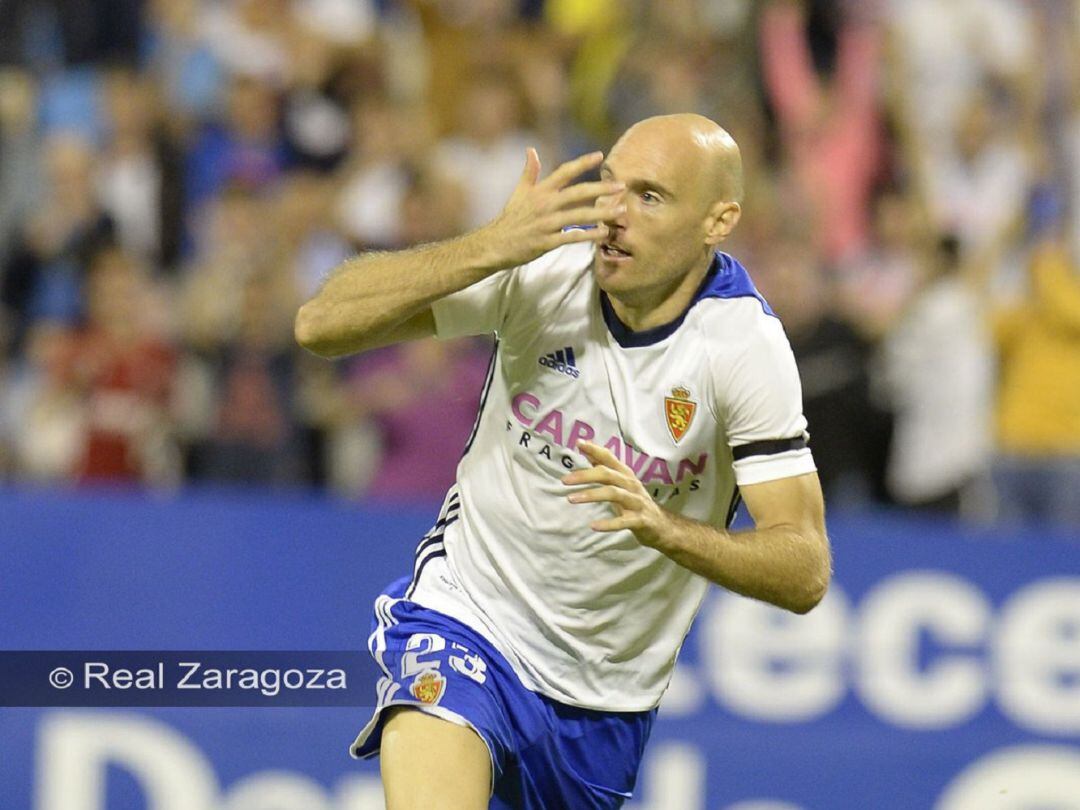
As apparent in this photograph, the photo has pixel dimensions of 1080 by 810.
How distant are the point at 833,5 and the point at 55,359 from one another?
530 centimetres

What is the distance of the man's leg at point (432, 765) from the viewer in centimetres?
476

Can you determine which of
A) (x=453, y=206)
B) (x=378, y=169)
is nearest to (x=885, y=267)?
(x=453, y=206)

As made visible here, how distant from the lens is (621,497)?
450 centimetres

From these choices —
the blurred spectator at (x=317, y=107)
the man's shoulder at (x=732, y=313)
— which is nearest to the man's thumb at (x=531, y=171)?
the man's shoulder at (x=732, y=313)

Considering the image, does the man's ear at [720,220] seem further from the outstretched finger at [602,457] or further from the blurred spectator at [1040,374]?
the blurred spectator at [1040,374]

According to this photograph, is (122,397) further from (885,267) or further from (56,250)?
(885,267)

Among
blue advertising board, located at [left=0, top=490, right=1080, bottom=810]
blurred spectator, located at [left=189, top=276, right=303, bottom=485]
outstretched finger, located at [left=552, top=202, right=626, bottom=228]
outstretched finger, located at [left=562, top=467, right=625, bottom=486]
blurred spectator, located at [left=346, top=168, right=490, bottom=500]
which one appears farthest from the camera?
blurred spectator, located at [left=189, top=276, right=303, bottom=485]

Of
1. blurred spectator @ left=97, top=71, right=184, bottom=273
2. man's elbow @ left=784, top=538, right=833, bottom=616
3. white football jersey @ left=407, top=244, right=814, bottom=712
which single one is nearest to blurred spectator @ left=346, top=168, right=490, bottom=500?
blurred spectator @ left=97, top=71, right=184, bottom=273

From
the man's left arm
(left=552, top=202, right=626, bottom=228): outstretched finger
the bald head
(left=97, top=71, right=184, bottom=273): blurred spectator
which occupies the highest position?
(left=97, top=71, right=184, bottom=273): blurred spectator

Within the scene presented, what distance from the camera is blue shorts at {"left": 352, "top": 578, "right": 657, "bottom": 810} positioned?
16.4 feet

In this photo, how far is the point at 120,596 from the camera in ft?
A: 25.3

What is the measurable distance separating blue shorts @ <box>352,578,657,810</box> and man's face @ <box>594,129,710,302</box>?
1099mm

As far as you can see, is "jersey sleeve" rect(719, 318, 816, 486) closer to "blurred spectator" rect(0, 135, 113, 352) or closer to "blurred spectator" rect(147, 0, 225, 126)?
"blurred spectator" rect(0, 135, 113, 352)

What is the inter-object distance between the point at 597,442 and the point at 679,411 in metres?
0.24
